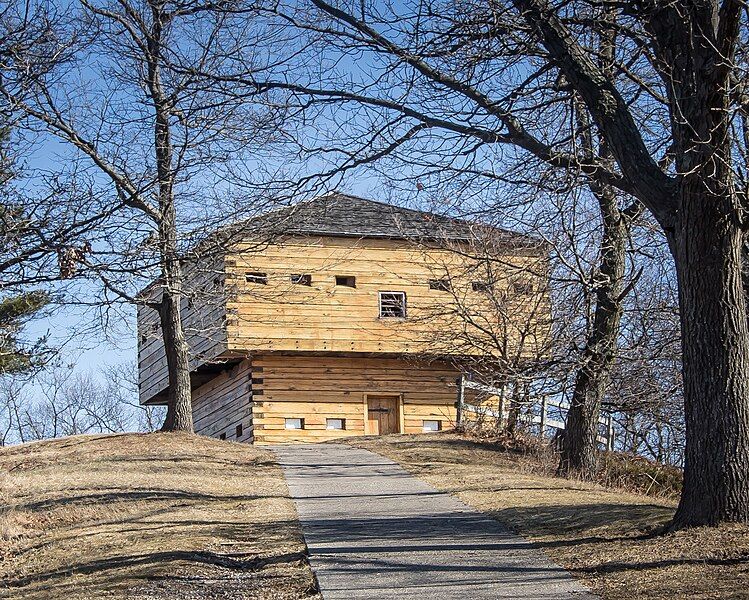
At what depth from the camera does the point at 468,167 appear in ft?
35.6

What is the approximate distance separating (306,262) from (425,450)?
8.73 meters

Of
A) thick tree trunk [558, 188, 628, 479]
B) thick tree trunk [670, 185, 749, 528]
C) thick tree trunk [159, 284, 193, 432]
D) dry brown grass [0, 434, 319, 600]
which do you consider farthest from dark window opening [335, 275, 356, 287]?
thick tree trunk [670, 185, 749, 528]

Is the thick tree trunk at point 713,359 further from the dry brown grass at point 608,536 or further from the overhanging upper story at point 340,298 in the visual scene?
the overhanging upper story at point 340,298

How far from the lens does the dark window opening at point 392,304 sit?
89.4ft

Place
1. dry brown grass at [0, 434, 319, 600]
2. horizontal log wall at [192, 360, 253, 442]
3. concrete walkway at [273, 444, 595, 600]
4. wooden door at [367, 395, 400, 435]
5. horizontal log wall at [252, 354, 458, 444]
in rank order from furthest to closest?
wooden door at [367, 395, 400, 435] → horizontal log wall at [192, 360, 253, 442] → horizontal log wall at [252, 354, 458, 444] → dry brown grass at [0, 434, 319, 600] → concrete walkway at [273, 444, 595, 600]

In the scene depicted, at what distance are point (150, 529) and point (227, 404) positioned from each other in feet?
63.4

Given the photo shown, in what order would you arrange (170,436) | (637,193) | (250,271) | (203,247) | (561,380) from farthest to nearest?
1. (250,271)
2. (170,436)
3. (561,380)
4. (203,247)
5. (637,193)

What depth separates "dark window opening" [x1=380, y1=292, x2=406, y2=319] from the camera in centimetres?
2725

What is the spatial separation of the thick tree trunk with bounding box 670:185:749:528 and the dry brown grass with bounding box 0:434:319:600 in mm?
3535

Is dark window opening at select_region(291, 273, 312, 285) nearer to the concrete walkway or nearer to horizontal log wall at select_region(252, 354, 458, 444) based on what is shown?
horizontal log wall at select_region(252, 354, 458, 444)

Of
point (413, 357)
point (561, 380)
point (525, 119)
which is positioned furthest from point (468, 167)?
point (413, 357)

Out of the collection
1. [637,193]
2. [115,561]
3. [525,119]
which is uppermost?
[525,119]

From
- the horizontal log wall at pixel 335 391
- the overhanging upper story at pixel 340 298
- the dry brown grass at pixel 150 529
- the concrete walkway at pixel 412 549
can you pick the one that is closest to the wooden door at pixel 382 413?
the horizontal log wall at pixel 335 391

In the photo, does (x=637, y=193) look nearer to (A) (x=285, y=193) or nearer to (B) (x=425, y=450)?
(A) (x=285, y=193)
